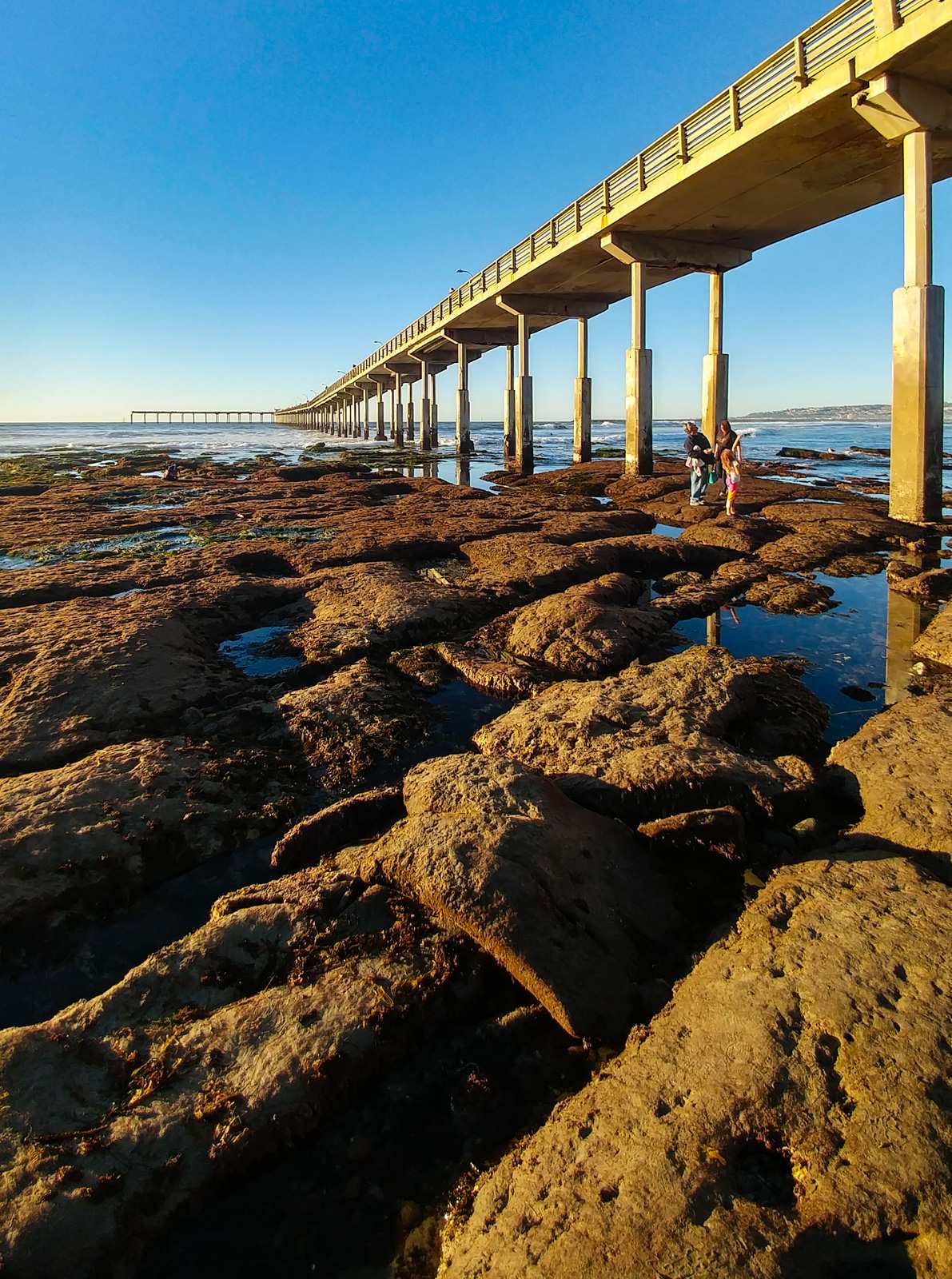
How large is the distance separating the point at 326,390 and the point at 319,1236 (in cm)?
10727

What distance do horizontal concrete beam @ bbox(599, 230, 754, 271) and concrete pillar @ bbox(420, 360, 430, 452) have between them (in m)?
27.3

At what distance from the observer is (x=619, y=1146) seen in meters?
1.96

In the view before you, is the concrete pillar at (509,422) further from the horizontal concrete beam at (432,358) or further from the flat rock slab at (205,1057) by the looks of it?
the flat rock slab at (205,1057)

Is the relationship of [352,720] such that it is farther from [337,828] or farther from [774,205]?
[774,205]

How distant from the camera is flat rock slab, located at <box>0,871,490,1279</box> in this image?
197 centimetres

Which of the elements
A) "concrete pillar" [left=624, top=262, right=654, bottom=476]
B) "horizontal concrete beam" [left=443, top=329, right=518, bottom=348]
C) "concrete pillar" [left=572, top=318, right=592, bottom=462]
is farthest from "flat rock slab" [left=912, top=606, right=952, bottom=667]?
"horizontal concrete beam" [left=443, top=329, right=518, bottom=348]

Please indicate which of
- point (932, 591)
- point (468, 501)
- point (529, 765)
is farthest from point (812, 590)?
point (468, 501)

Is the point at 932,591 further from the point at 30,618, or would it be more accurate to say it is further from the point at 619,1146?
the point at 30,618

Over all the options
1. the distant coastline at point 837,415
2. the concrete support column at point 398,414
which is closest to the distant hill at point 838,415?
the distant coastline at point 837,415

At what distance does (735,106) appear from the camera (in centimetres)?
1566

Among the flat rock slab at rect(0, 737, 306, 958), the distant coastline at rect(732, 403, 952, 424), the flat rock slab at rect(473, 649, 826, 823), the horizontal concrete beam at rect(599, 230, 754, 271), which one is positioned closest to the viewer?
the flat rock slab at rect(0, 737, 306, 958)

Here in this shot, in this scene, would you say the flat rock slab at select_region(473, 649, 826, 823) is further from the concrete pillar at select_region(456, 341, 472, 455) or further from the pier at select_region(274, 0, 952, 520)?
the concrete pillar at select_region(456, 341, 472, 455)

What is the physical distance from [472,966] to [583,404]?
114ft

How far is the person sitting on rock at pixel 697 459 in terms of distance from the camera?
1588 centimetres
